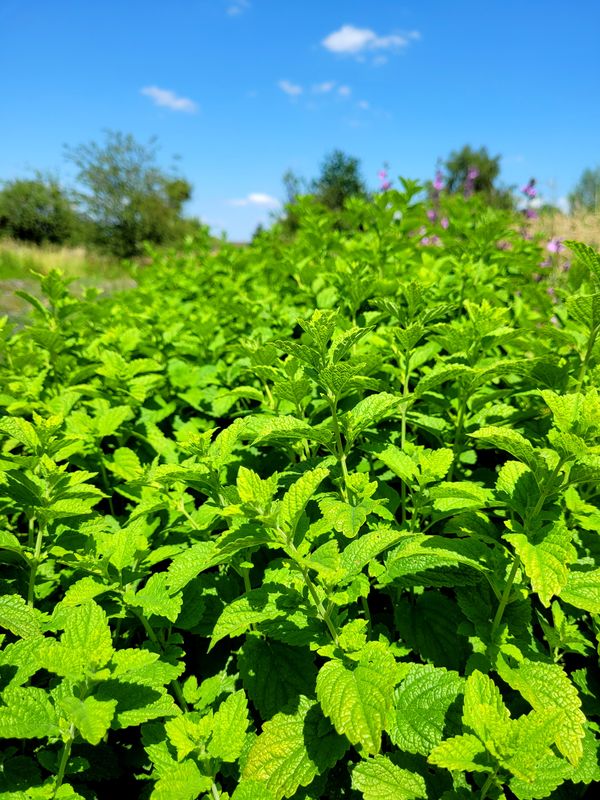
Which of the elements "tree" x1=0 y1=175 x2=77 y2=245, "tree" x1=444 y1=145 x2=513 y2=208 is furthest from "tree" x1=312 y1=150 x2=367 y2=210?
"tree" x1=0 y1=175 x2=77 y2=245

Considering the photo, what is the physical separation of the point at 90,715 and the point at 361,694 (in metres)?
0.64

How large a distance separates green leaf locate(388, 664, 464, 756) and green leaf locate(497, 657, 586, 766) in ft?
0.57

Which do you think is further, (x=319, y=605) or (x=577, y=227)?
(x=577, y=227)

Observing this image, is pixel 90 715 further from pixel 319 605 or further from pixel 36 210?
pixel 36 210

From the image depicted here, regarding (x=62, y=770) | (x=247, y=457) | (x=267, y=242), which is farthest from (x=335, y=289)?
(x=267, y=242)

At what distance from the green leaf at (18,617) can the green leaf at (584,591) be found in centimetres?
144

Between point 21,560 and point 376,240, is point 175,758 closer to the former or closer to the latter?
point 21,560

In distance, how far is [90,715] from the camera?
3.84ft

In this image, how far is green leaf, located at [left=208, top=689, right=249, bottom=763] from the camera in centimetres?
130

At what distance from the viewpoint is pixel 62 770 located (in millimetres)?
1295

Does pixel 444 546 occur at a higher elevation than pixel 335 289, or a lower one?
lower

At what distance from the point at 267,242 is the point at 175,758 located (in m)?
6.00

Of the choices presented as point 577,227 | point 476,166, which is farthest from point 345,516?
point 476,166

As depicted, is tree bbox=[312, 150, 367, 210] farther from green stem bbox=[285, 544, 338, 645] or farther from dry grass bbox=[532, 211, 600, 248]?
green stem bbox=[285, 544, 338, 645]
